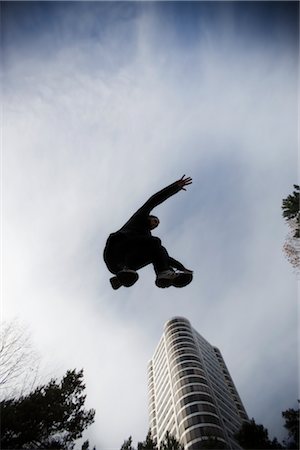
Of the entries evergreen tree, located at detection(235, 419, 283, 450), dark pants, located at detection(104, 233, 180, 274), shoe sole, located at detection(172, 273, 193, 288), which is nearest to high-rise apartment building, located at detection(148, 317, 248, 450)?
evergreen tree, located at detection(235, 419, 283, 450)

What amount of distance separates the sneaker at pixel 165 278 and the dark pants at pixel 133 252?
93 mm

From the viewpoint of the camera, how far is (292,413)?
17.4 meters

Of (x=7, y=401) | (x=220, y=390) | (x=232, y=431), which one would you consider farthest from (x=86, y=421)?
(x=220, y=390)

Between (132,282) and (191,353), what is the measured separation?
74.0m

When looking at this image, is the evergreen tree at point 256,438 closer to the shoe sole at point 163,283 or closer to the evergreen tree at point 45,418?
the evergreen tree at point 45,418

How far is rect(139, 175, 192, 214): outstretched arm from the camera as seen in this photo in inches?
137

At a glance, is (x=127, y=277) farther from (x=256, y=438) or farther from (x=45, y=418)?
(x=256, y=438)

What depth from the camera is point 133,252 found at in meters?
3.45

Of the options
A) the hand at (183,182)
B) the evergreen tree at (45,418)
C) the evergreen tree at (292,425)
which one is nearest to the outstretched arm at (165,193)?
the hand at (183,182)

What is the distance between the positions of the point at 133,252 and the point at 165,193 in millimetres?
844

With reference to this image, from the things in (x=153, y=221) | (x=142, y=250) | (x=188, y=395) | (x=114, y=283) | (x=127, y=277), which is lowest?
(x=127, y=277)

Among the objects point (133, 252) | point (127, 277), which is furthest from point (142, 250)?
point (127, 277)

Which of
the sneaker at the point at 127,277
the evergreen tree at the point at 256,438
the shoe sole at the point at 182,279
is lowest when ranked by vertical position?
the evergreen tree at the point at 256,438

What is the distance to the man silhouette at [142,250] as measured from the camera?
11.1ft
